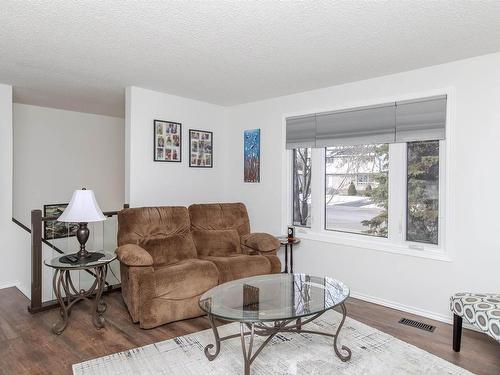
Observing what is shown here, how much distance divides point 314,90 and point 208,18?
211cm

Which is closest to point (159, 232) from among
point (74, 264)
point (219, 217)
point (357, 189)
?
point (219, 217)

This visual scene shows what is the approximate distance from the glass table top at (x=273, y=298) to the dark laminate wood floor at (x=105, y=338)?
0.66 metres

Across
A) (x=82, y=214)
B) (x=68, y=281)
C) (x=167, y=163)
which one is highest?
(x=167, y=163)

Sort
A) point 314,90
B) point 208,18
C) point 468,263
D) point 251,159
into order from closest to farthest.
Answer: point 208,18 → point 468,263 → point 314,90 → point 251,159

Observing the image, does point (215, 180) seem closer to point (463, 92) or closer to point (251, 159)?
point (251, 159)

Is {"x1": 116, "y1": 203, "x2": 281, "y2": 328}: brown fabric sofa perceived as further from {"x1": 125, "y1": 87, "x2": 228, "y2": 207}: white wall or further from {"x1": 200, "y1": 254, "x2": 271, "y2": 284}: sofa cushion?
{"x1": 125, "y1": 87, "x2": 228, "y2": 207}: white wall

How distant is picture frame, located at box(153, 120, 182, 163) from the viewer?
4.21 meters

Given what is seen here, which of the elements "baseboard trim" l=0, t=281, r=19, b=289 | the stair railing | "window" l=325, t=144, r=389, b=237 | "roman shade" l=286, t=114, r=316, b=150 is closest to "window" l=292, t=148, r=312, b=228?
"roman shade" l=286, t=114, r=316, b=150

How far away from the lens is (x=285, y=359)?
245 cm

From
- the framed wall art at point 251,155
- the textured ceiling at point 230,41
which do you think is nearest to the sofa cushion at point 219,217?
the framed wall art at point 251,155

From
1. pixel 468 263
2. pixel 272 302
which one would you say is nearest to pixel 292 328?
pixel 272 302

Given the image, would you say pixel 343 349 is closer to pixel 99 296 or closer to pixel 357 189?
pixel 357 189

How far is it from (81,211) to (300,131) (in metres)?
2.57

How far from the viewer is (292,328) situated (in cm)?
237
